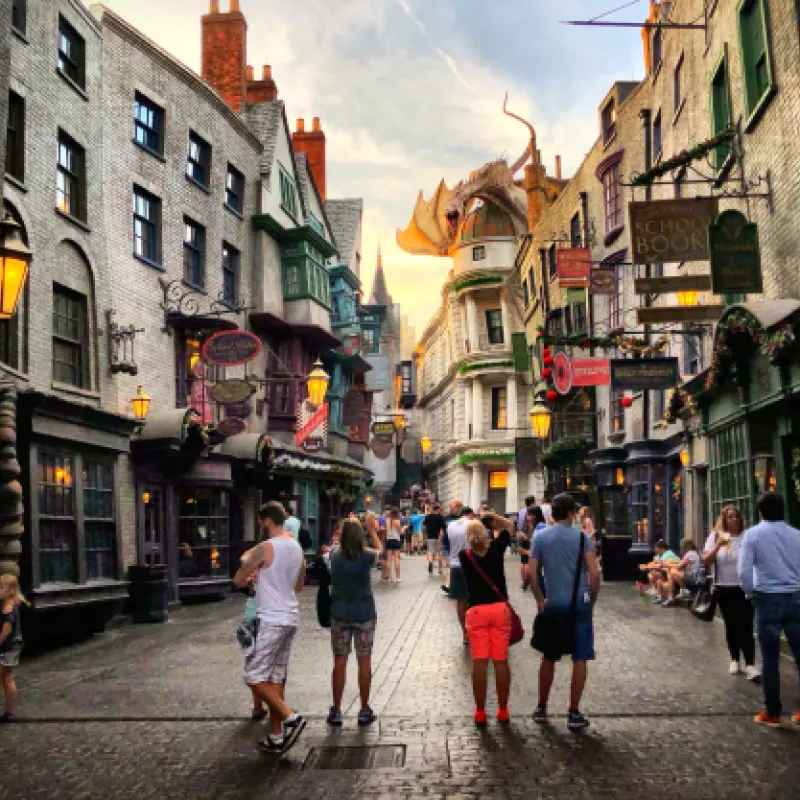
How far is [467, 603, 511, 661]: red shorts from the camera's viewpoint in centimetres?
890

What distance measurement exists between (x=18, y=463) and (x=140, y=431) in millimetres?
5455

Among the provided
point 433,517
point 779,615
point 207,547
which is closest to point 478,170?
point 433,517

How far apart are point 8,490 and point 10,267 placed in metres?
5.81

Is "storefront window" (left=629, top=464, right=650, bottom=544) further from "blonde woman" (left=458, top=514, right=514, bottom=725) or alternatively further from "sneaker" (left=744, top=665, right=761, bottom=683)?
"blonde woman" (left=458, top=514, right=514, bottom=725)

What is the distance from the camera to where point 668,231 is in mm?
15227

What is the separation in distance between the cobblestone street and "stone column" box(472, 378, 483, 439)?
144 feet

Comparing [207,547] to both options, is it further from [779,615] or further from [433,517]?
[779,615]

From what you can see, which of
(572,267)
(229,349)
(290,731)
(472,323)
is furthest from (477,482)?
(290,731)

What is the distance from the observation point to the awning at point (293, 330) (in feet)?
93.5

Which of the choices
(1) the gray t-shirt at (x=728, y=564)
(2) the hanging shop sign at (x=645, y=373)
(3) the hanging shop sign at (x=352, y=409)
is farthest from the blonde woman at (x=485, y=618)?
(3) the hanging shop sign at (x=352, y=409)

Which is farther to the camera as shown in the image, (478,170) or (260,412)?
(478,170)

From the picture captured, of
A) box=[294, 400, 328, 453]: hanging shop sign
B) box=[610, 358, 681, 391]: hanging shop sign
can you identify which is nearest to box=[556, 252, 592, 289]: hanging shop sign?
box=[294, 400, 328, 453]: hanging shop sign

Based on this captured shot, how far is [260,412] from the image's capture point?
28.9m

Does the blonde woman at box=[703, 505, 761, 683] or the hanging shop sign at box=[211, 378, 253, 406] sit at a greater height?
the hanging shop sign at box=[211, 378, 253, 406]
